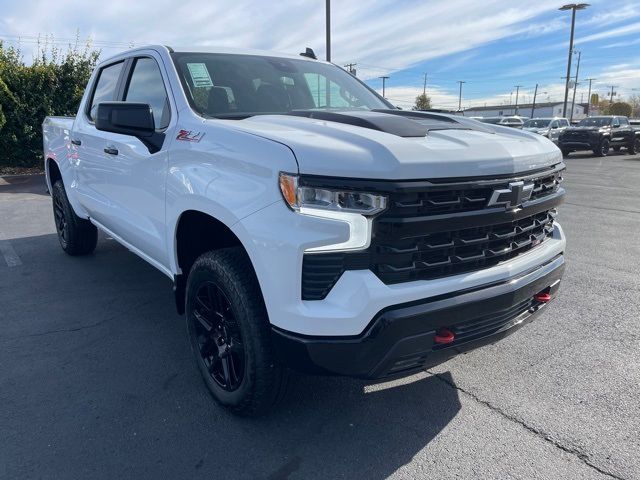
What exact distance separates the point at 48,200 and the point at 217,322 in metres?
8.70

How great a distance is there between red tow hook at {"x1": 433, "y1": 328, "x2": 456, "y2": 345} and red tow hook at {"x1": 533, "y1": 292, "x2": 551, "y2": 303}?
69cm

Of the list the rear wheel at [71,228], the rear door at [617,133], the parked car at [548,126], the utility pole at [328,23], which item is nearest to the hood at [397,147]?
the rear wheel at [71,228]

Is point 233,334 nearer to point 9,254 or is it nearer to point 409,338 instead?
point 409,338

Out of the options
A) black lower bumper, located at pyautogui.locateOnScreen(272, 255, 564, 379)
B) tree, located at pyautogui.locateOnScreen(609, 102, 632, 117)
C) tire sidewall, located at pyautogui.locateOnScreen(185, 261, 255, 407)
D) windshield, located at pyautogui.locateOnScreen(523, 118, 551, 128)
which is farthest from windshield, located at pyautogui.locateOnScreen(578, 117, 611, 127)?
tree, located at pyautogui.locateOnScreen(609, 102, 632, 117)

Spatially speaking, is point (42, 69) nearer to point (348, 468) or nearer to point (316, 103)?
point (316, 103)

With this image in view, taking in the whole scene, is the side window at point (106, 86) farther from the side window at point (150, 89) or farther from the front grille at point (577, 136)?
the front grille at point (577, 136)

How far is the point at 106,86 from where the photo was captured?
14.8ft

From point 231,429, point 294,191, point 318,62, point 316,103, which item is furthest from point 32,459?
point 318,62

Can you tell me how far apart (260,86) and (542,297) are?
2.16 meters

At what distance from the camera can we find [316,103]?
365 centimetres

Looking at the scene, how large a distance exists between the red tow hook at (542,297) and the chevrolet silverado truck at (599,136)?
21.7 meters

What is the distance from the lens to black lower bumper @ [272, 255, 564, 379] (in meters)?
2.06

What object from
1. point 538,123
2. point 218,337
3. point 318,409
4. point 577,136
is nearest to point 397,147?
point 218,337

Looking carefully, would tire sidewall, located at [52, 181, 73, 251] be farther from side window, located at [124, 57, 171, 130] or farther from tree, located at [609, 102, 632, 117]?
tree, located at [609, 102, 632, 117]
